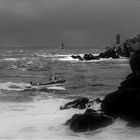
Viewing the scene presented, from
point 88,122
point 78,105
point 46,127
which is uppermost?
→ point 78,105

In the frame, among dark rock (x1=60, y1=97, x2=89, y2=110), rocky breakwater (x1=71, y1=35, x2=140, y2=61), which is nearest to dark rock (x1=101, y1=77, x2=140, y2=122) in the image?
dark rock (x1=60, y1=97, x2=89, y2=110)

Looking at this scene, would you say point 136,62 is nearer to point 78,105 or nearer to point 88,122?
point 78,105

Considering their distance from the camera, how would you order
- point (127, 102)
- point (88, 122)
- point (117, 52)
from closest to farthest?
point (88, 122) → point (127, 102) → point (117, 52)

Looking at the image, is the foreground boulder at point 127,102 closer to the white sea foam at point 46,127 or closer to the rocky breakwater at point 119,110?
the rocky breakwater at point 119,110

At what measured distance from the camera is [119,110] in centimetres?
2223

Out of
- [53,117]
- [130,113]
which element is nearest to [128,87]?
[130,113]

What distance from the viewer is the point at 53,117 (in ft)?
78.2

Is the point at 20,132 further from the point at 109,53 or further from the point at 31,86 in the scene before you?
the point at 109,53

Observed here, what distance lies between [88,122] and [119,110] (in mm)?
2740

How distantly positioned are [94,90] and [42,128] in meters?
17.9

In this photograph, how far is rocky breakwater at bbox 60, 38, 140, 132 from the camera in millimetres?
20266

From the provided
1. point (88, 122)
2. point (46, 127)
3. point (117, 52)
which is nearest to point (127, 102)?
point (88, 122)

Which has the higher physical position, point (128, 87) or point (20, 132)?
point (128, 87)

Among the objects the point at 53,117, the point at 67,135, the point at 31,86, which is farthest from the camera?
the point at 31,86
